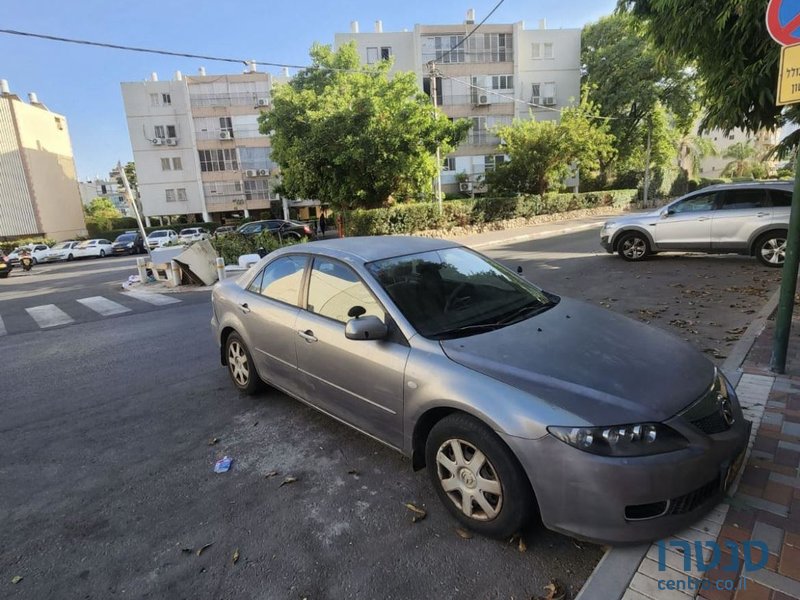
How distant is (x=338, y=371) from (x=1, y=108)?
49.7 metres

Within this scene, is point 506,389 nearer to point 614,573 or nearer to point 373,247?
point 614,573

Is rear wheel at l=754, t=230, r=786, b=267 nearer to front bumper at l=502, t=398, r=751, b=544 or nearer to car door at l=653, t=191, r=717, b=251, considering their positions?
car door at l=653, t=191, r=717, b=251

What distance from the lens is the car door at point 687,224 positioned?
9570 mm

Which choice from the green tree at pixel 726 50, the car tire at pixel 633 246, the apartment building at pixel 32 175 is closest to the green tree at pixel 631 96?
the car tire at pixel 633 246

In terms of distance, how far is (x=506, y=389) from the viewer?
2.28 m

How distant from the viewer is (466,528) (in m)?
2.53

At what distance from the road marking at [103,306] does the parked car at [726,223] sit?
11.8 m

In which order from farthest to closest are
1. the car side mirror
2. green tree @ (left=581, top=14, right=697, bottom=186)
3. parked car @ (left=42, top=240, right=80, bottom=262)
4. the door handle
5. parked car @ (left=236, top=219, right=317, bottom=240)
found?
green tree @ (left=581, top=14, right=697, bottom=186)
parked car @ (left=42, top=240, right=80, bottom=262)
parked car @ (left=236, top=219, right=317, bottom=240)
the door handle
the car side mirror

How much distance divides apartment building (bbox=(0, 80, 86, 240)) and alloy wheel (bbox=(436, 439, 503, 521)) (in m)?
49.2

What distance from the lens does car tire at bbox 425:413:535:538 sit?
2264 millimetres

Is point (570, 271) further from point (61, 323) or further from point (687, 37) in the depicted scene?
point (61, 323)

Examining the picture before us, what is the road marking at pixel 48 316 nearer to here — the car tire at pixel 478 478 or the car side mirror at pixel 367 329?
the car side mirror at pixel 367 329

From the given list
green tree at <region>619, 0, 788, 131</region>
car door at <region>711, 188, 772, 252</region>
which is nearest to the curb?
green tree at <region>619, 0, 788, 131</region>

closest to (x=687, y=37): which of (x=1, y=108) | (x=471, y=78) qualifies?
(x=471, y=78)
